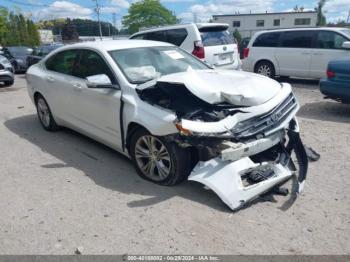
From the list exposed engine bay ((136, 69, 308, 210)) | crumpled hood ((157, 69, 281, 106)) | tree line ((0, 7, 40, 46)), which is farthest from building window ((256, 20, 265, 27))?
exposed engine bay ((136, 69, 308, 210))

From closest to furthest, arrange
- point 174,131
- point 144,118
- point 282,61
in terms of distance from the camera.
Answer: point 174,131 < point 144,118 < point 282,61

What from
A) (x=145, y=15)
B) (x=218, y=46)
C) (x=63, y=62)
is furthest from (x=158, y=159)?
(x=145, y=15)

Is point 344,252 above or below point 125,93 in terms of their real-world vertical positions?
below

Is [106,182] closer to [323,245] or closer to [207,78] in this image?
[207,78]

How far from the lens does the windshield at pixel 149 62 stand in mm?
4547

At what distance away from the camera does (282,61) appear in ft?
35.8

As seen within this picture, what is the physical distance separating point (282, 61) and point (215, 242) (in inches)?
353

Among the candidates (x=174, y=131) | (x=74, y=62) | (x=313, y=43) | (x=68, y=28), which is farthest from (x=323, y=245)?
(x=68, y=28)

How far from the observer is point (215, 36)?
9.56 m

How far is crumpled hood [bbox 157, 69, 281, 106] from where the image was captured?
3.75 m

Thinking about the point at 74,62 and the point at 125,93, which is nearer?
the point at 125,93

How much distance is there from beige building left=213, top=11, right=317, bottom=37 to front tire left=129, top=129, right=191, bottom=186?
52.6 metres

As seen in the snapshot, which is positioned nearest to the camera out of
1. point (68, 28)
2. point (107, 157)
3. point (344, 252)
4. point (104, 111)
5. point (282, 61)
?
point (344, 252)

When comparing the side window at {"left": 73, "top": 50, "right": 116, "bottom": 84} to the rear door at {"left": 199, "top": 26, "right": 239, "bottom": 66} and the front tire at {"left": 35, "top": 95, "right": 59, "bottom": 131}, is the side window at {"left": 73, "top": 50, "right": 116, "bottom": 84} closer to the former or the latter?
the front tire at {"left": 35, "top": 95, "right": 59, "bottom": 131}
